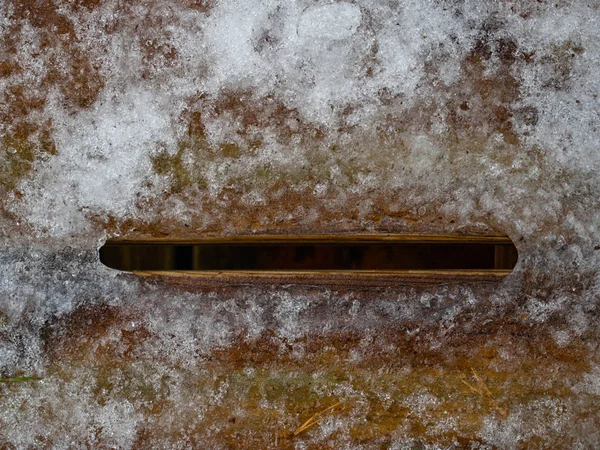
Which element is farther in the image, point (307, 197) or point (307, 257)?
point (307, 257)

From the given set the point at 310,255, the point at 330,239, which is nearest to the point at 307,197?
the point at 330,239

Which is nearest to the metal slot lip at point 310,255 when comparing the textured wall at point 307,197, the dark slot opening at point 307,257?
the dark slot opening at point 307,257

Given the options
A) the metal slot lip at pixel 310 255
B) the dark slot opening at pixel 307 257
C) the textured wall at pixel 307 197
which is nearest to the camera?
the textured wall at pixel 307 197

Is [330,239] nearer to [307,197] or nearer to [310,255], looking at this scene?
[307,197]

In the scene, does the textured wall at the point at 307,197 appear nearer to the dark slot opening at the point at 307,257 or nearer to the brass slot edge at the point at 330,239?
the brass slot edge at the point at 330,239

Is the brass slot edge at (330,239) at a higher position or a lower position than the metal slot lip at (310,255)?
higher

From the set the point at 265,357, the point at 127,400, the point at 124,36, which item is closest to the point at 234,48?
the point at 124,36

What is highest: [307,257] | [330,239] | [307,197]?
[307,197]

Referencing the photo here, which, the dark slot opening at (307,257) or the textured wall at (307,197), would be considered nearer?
the textured wall at (307,197)

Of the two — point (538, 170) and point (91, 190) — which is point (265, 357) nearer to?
point (91, 190)
